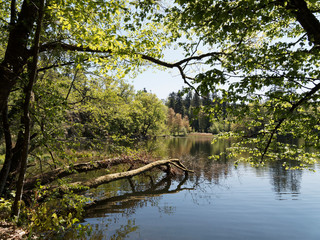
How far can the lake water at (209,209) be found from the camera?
7145 mm

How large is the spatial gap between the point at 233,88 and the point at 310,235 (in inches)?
241

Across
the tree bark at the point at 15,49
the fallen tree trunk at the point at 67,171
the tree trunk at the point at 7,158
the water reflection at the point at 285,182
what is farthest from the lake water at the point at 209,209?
the tree bark at the point at 15,49

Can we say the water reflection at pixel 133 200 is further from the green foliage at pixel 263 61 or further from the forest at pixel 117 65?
the green foliage at pixel 263 61

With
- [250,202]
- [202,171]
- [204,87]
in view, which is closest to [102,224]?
[204,87]

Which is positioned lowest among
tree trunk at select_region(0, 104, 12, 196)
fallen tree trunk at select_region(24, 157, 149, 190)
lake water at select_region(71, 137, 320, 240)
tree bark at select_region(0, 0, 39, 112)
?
lake water at select_region(71, 137, 320, 240)

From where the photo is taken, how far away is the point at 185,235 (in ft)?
22.9

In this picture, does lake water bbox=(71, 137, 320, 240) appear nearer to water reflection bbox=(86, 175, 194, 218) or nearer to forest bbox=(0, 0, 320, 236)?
water reflection bbox=(86, 175, 194, 218)

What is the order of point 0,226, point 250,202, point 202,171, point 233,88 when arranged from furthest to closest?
point 202,171 → point 250,202 → point 233,88 → point 0,226

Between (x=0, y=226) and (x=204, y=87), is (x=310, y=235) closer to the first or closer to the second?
(x=204, y=87)

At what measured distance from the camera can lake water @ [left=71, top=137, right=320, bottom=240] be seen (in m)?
7.14

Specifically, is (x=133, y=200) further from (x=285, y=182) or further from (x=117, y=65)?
(x=285, y=182)

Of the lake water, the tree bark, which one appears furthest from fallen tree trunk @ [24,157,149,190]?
the tree bark

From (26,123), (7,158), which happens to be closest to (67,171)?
(7,158)

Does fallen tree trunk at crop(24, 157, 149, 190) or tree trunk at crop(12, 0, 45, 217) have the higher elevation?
tree trunk at crop(12, 0, 45, 217)
